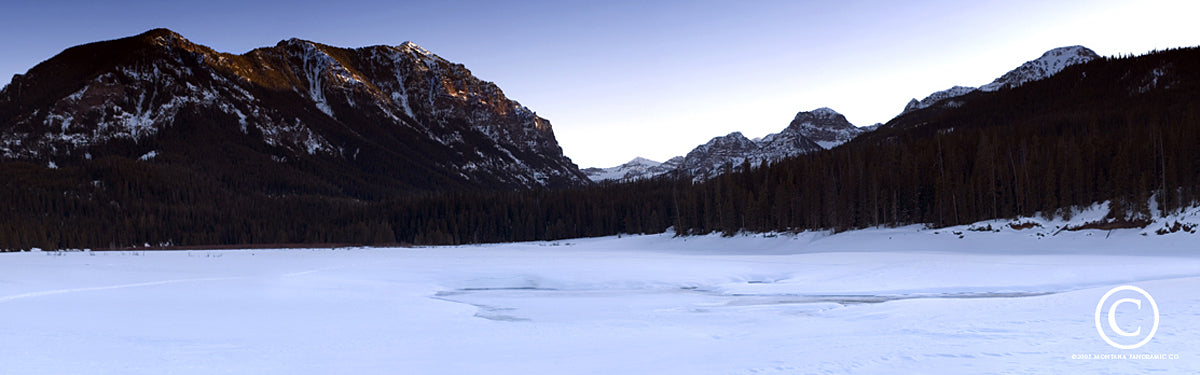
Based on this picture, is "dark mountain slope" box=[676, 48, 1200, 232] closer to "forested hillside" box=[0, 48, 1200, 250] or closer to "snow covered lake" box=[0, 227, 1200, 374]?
"forested hillside" box=[0, 48, 1200, 250]

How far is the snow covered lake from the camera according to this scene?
9.48m

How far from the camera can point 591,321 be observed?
15438 millimetres

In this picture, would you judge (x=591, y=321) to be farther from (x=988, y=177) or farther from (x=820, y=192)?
(x=820, y=192)

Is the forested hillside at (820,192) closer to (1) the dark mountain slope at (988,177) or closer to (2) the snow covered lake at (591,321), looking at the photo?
(1) the dark mountain slope at (988,177)

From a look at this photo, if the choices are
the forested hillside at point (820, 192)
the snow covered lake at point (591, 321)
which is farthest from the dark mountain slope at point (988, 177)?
the snow covered lake at point (591, 321)

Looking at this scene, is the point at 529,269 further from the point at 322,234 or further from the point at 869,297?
the point at 322,234

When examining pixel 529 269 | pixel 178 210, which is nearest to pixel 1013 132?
pixel 529 269

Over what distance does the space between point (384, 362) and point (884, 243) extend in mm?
49728

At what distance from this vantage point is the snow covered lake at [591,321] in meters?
9.48

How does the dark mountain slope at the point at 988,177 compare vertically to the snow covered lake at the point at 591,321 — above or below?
above

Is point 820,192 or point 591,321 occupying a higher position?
point 820,192

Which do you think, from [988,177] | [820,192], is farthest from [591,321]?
[820,192]

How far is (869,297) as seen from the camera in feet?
66.5

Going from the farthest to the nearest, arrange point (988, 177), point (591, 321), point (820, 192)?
point (820, 192) < point (988, 177) < point (591, 321)
